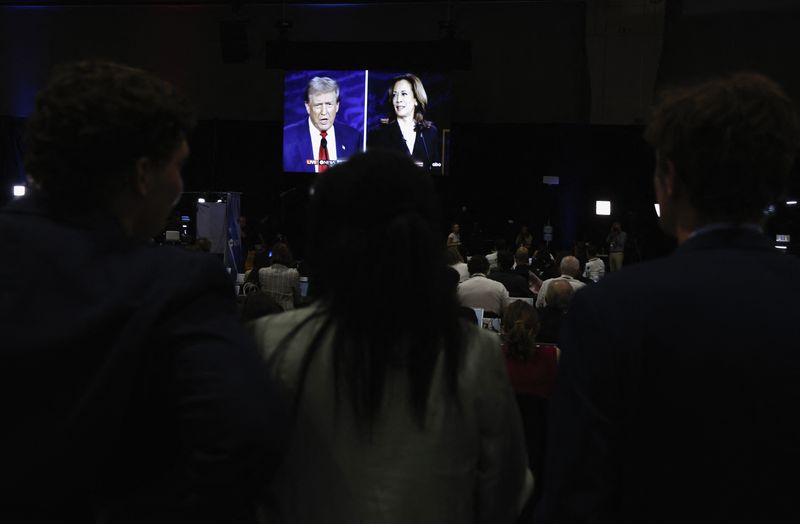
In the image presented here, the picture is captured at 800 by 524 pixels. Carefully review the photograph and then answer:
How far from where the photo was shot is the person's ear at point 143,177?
1.00 metres

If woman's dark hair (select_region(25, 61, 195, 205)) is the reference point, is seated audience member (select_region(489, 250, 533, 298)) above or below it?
below

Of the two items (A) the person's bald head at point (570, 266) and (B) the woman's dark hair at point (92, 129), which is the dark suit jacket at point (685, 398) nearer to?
(B) the woman's dark hair at point (92, 129)

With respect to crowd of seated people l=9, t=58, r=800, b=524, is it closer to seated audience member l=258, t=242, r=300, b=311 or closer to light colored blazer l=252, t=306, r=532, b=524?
light colored blazer l=252, t=306, r=532, b=524

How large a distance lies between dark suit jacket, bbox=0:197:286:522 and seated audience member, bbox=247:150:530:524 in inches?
7.7

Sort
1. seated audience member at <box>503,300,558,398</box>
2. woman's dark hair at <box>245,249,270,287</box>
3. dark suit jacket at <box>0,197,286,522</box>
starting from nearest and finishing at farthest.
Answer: dark suit jacket at <box>0,197,286,522</box> → seated audience member at <box>503,300,558,398</box> → woman's dark hair at <box>245,249,270,287</box>

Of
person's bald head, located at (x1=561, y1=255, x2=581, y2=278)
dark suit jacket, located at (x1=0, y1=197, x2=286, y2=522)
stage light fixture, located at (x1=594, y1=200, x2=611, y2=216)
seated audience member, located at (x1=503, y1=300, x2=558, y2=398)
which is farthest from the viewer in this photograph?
stage light fixture, located at (x1=594, y1=200, x2=611, y2=216)

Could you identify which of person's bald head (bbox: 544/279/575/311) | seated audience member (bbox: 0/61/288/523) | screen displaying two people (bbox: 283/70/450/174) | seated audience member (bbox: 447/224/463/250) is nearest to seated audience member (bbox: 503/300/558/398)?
person's bald head (bbox: 544/279/575/311)

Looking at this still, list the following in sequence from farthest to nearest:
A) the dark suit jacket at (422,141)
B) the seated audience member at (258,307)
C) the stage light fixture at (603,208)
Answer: the stage light fixture at (603,208), the dark suit jacket at (422,141), the seated audience member at (258,307)

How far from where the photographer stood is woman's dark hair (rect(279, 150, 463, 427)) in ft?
3.61

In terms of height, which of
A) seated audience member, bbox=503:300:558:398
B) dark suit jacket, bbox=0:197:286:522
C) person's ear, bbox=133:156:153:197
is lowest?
seated audience member, bbox=503:300:558:398

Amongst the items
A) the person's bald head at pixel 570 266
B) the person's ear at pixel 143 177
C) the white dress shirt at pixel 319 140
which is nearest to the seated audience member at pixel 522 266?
the person's bald head at pixel 570 266

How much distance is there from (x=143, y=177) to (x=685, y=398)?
83 cm

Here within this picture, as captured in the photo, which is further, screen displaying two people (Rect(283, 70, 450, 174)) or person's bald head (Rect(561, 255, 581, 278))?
screen displaying two people (Rect(283, 70, 450, 174))

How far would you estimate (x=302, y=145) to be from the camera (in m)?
12.4
